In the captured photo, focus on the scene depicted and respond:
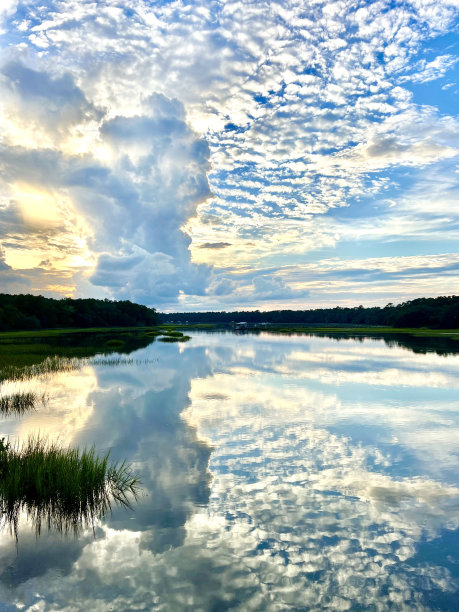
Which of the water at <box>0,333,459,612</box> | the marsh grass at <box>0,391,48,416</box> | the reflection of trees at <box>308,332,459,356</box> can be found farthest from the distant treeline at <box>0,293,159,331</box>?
the water at <box>0,333,459,612</box>

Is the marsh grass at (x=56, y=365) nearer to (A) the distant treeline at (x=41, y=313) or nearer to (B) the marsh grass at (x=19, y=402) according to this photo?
(B) the marsh grass at (x=19, y=402)

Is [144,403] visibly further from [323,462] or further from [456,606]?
[456,606]

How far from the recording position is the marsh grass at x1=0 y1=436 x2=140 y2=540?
42.5 ft

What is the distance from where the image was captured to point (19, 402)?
2931 cm

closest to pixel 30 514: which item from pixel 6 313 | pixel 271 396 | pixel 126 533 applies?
pixel 126 533

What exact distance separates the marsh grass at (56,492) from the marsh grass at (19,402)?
45.4ft

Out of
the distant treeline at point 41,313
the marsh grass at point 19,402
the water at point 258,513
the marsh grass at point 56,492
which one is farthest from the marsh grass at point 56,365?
the distant treeline at point 41,313

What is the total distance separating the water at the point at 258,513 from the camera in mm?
9836

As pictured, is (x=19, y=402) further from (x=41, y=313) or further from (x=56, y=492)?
(x=41, y=313)

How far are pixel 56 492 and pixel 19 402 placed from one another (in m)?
18.1

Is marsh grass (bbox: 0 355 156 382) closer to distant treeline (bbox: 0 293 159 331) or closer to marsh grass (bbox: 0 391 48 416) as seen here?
marsh grass (bbox: 0 391 48 416)

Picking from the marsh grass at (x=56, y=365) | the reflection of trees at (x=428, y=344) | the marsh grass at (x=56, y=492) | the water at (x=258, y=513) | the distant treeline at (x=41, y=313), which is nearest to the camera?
the water at (x=258, y=513)

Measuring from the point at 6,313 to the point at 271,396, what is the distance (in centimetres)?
12622

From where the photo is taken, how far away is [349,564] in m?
10.8
